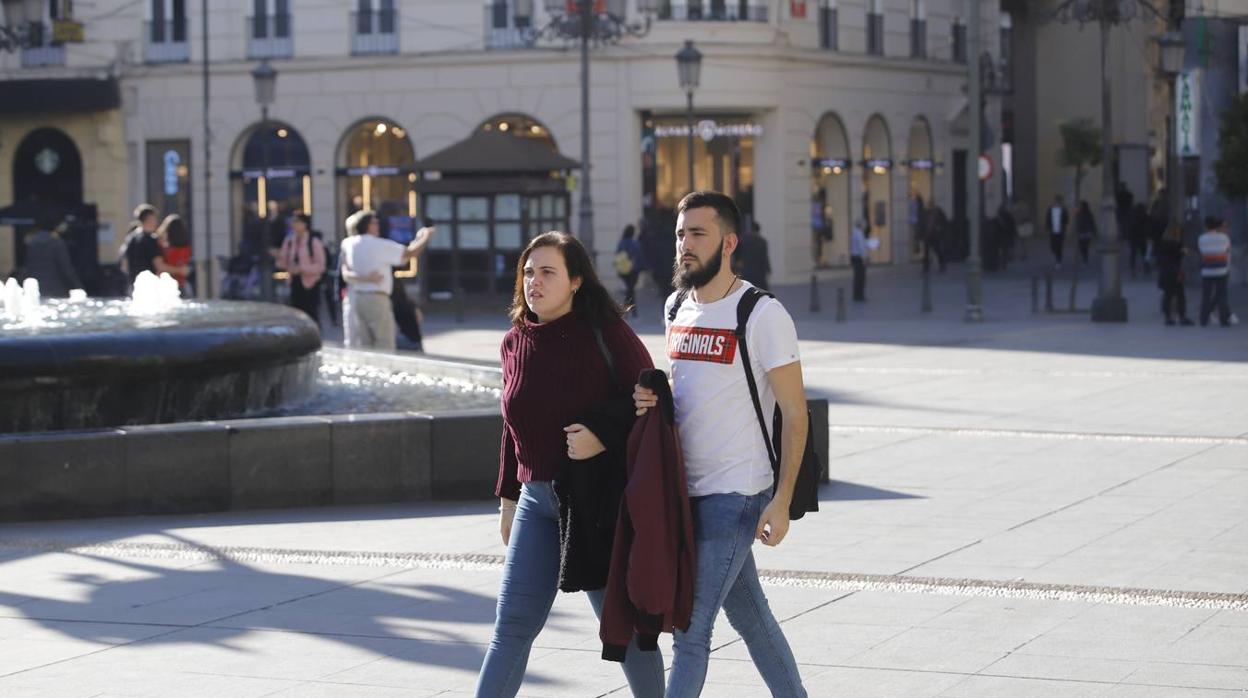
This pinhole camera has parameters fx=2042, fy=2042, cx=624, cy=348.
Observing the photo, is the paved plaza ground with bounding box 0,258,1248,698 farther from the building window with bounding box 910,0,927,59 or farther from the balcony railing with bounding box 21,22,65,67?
the balcony railing with bounding box 21,22,65,67

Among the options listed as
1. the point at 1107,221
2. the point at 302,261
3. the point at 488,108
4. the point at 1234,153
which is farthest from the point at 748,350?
the point at 488,108

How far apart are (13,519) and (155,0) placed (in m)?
35.5

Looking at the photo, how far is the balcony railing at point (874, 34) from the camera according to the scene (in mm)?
45781

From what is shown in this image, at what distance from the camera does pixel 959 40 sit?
5056 centimetres

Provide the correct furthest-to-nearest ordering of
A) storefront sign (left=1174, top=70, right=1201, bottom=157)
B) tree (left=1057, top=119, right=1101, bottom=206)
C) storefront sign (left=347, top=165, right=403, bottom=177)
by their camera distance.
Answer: tree (left=1057, top=119, right=1101, bottom=206), storefront sign (left=347, top=165, right=403, bottom=177), storefront sign (left=1174, top=70, right=1201, bottom=157)

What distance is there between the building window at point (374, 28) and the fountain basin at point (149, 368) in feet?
92.5

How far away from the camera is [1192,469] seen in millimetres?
12977

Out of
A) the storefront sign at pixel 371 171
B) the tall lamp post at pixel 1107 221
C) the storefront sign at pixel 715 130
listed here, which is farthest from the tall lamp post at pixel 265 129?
the tall lamp post at pixel 1107 221

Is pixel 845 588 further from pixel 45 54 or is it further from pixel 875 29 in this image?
pixel 45 54

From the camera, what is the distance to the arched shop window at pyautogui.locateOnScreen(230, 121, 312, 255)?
43.7 meters

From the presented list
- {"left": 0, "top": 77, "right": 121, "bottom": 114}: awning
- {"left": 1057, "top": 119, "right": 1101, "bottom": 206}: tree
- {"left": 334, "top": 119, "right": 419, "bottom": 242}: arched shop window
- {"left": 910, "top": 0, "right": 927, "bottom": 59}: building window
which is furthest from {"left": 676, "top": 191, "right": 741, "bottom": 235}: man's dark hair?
{"left": 1057, "top": 119, "right": 1101, "bottom": 206}: tree

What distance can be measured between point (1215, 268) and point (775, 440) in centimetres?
2228

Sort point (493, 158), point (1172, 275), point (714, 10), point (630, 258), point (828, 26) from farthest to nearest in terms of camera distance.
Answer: point (828, 26)
point (714, 10)
point (493, 158)
point (630, 258)
point (1172, 275)

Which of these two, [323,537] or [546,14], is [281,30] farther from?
[323,537]
